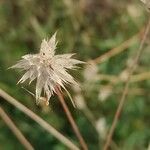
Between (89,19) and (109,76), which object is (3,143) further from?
(89,19)

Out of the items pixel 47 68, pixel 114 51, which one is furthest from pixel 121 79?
pixel 47 68

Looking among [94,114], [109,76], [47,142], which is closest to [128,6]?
[109,76]

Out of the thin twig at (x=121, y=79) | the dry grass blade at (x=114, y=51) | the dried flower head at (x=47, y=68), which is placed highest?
the dry grass blade at (x=114, y=51)

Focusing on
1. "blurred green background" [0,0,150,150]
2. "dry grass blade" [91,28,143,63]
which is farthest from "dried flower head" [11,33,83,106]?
"dry grass blade" [91,28,143,63]

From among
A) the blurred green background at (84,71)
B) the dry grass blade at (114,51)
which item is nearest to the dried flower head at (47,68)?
the blurred green background at (84,71)

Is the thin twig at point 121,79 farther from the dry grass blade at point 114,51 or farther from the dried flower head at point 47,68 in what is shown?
the dried flower head at point 47,68

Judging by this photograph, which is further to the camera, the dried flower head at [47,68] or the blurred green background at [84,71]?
the blurred green background at [84,71]
